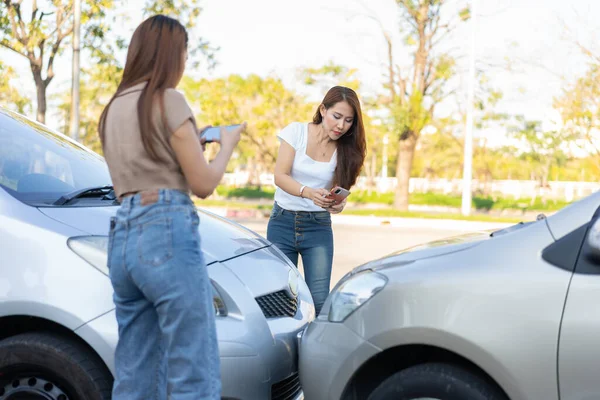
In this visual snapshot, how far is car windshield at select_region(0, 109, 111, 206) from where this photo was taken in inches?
121

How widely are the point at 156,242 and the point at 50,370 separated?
81cm

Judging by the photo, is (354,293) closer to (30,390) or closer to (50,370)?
(50,370)

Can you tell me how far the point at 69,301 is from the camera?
2.62 meters

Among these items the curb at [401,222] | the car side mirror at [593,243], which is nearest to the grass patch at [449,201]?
the curb at [401,222]

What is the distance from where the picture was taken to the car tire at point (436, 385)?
7.68ft

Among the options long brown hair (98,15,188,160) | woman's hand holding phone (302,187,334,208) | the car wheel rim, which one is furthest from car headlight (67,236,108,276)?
woman's hand holding phone (302,187,334,208)

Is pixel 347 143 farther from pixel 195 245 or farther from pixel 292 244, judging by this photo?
pixel 195 245

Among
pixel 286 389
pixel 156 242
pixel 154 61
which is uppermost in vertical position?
pixel 154 61

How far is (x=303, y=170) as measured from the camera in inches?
155

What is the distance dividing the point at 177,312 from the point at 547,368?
3.75ft

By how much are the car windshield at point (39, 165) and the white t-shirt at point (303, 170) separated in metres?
0.97

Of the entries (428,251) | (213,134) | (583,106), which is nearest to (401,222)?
(583,106)

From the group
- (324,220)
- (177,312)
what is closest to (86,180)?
(324,220)

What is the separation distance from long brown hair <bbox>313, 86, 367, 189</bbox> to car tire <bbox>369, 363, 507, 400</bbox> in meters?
1.64
